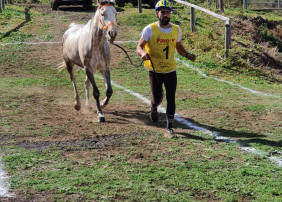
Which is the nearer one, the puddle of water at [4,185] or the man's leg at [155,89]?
the puddle of water at [4,185]

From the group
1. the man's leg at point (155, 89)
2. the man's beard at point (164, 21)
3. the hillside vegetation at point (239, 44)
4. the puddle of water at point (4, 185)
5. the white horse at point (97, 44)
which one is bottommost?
the hillside vegetation at point (239, 44)

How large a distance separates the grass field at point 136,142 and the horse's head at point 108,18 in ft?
5.49

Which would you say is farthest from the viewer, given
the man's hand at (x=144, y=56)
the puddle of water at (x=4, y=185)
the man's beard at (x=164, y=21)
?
the man's beard at (x=164, y=21)

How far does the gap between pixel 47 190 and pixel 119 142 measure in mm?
2295

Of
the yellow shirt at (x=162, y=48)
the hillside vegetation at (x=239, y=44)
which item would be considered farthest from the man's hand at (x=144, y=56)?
the hillside vegetation at (x=239, y=44)

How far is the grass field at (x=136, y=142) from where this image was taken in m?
5.84

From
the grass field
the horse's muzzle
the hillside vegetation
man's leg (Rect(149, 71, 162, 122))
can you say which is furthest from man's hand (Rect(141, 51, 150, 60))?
the hillside vegetation

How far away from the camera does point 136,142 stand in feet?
25.9

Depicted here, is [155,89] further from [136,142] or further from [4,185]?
[4,185]

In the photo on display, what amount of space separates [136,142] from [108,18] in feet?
7.96

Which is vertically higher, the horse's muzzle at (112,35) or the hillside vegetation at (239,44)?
the horse's muzzle at (112,35)

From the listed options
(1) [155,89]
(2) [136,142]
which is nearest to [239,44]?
(1) [155,89]

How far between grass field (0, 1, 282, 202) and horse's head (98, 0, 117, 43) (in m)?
1.67

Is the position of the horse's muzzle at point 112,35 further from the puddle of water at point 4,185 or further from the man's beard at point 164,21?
the puddle of water at point 4,185
